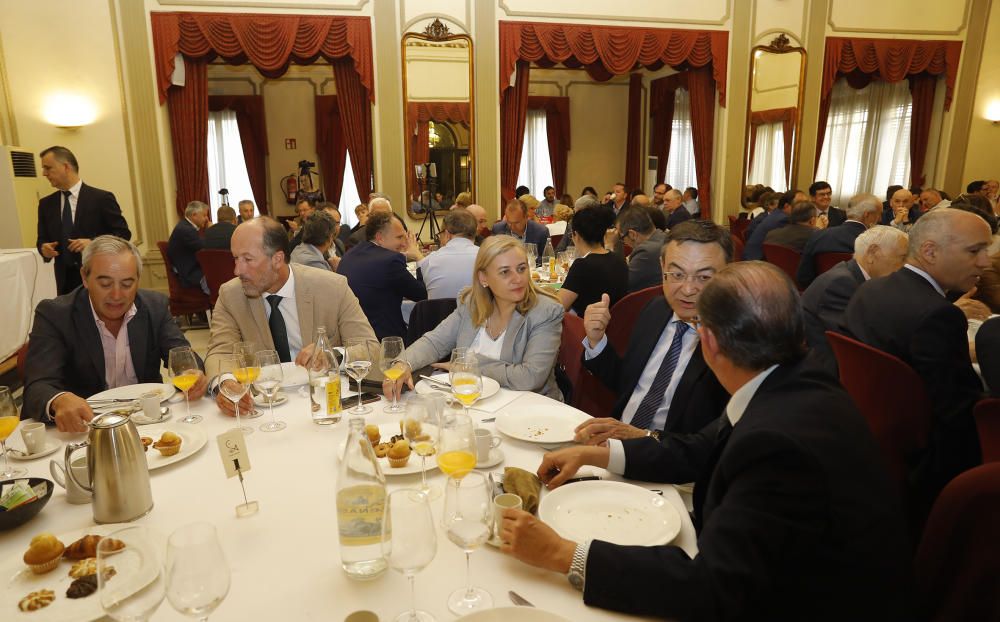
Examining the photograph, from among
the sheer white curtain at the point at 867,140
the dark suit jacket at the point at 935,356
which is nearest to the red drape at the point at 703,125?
the sheer white curtain at the point at 867,140

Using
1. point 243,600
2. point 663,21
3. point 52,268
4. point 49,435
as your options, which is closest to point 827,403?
point 243,600

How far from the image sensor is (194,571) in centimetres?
93

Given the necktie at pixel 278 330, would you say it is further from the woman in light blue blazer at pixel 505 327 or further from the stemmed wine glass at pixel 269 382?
the stemmed wine glass at pixel 269 382

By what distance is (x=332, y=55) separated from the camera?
Result: 7582 millimetres

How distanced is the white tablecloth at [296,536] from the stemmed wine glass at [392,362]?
8.9 inches

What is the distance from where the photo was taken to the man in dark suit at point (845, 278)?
3.20 metres

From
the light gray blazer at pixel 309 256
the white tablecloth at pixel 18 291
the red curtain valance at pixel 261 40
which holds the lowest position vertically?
the white tablecloth at pixel 18 291

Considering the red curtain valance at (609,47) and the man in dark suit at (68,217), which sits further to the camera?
the red curtain valance at (609,47)

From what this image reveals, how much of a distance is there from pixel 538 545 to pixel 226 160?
1182cm

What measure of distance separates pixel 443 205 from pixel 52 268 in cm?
484

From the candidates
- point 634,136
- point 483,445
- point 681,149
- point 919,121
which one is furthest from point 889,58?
point 483,445

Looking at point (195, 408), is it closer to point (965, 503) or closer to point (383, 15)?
point (965, 503)

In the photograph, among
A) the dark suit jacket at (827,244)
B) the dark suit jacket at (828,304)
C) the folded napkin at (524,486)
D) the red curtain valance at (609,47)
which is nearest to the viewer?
the folded napkin at (524,486)

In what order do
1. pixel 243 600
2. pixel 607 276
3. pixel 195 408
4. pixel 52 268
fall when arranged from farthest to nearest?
pixel 52 268, pixel 607 276, pixel 195 408, pixel 243 600
